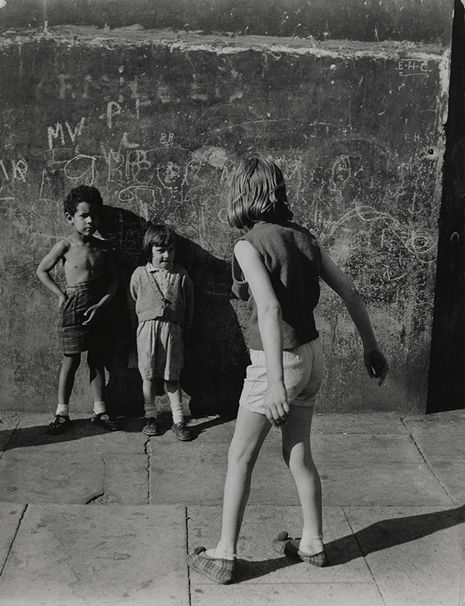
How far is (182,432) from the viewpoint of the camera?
18.5 feet

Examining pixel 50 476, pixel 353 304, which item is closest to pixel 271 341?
pixel 353 304

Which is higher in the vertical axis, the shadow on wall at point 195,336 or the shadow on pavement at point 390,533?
the shadow on wall at point 195,336

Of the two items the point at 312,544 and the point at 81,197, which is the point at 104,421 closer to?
the point at 81,197

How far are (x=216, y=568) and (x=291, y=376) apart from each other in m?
0.97

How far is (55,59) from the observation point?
5621mm

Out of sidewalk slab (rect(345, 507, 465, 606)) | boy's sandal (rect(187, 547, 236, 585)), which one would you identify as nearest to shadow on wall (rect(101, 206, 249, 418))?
sidewalk slab (rect(345, 507, 465, 606))

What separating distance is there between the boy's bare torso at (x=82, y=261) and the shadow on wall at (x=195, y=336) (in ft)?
0.56

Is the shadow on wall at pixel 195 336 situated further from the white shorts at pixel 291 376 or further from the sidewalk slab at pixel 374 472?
the white shorts at pixel 291 376

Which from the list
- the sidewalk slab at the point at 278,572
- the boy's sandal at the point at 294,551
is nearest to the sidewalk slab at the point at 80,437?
the sidewalk slab at the point at 278,572

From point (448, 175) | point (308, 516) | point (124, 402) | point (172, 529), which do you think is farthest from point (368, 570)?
point (448, 175)

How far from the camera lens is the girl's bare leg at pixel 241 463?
12.2ft

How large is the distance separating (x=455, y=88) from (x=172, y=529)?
12.2ft

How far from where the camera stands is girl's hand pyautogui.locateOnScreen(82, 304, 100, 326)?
223 inches

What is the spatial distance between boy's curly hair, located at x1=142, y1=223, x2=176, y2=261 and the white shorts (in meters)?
1.98
